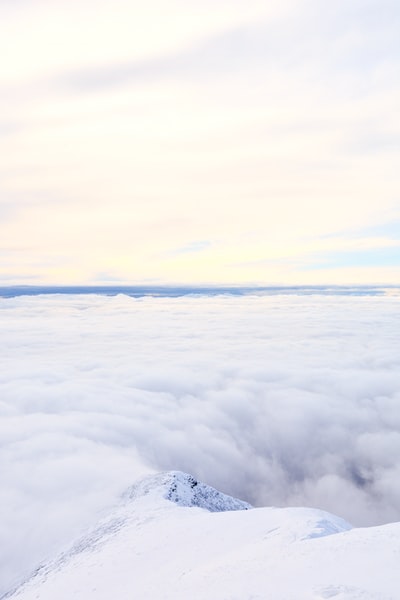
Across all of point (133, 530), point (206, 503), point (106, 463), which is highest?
point (133, 530)

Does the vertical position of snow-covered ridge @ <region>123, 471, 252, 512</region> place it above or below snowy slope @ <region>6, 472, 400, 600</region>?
below

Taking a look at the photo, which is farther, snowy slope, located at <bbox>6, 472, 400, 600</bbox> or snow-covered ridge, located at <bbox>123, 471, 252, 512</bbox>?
snow-covered ridge, located at <bbox>123, 471, 252, 512</bbox>

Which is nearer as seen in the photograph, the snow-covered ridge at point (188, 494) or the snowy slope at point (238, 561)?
the snowy slope at point (238, 561)

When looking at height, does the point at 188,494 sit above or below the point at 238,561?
below

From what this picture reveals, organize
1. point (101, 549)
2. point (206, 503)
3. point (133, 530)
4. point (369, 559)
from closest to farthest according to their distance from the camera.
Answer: point (369, 559) < point (101, 549) < point (133, 530) < point (206, 503)

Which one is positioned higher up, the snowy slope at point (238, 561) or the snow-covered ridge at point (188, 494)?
the snowy slope at point (238, 561)

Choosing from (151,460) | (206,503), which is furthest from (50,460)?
(206,503)

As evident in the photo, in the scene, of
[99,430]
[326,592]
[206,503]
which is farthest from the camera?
[99,430]

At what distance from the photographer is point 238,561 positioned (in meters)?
26.5

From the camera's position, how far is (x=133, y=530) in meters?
54.8

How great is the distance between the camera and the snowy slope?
19.3 m

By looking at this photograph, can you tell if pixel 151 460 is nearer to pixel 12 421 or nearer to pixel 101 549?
pixel 12 421

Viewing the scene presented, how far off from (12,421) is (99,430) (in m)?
36.2

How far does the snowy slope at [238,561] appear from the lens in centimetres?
1931
